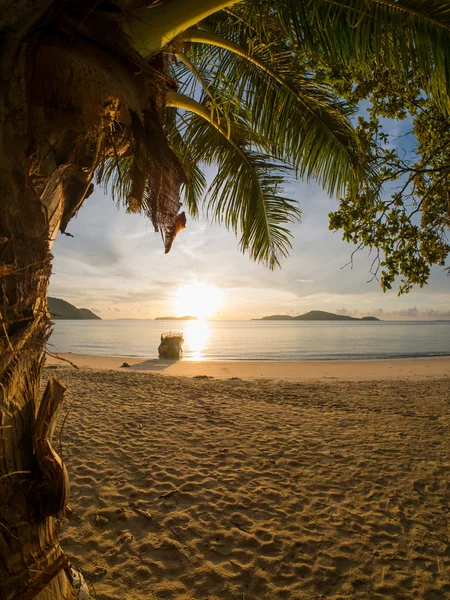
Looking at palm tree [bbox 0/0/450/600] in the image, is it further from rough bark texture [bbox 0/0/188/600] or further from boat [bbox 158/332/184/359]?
boat [bbox 158/332/184/359]

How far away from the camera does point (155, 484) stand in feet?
12.8

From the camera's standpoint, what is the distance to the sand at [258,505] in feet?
8.51

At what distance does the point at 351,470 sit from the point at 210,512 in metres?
1.95

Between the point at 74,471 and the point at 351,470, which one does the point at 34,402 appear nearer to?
the point at 74,471

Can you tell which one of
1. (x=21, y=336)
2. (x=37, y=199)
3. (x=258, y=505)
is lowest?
(x=258, y=505)

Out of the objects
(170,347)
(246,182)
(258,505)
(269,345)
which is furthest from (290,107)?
(269,345)

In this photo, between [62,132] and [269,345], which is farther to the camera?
[269,345]

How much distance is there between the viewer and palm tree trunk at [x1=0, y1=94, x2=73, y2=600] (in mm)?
1431

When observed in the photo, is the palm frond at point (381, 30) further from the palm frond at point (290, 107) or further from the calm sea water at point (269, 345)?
the calm sea water at point (269, 345)

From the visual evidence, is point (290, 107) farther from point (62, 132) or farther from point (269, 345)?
point (269, 345)

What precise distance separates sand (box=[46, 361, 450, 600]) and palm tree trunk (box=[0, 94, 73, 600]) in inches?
52.2

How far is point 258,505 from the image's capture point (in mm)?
3541

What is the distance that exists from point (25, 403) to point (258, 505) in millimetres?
2857

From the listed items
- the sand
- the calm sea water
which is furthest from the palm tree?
the sand
